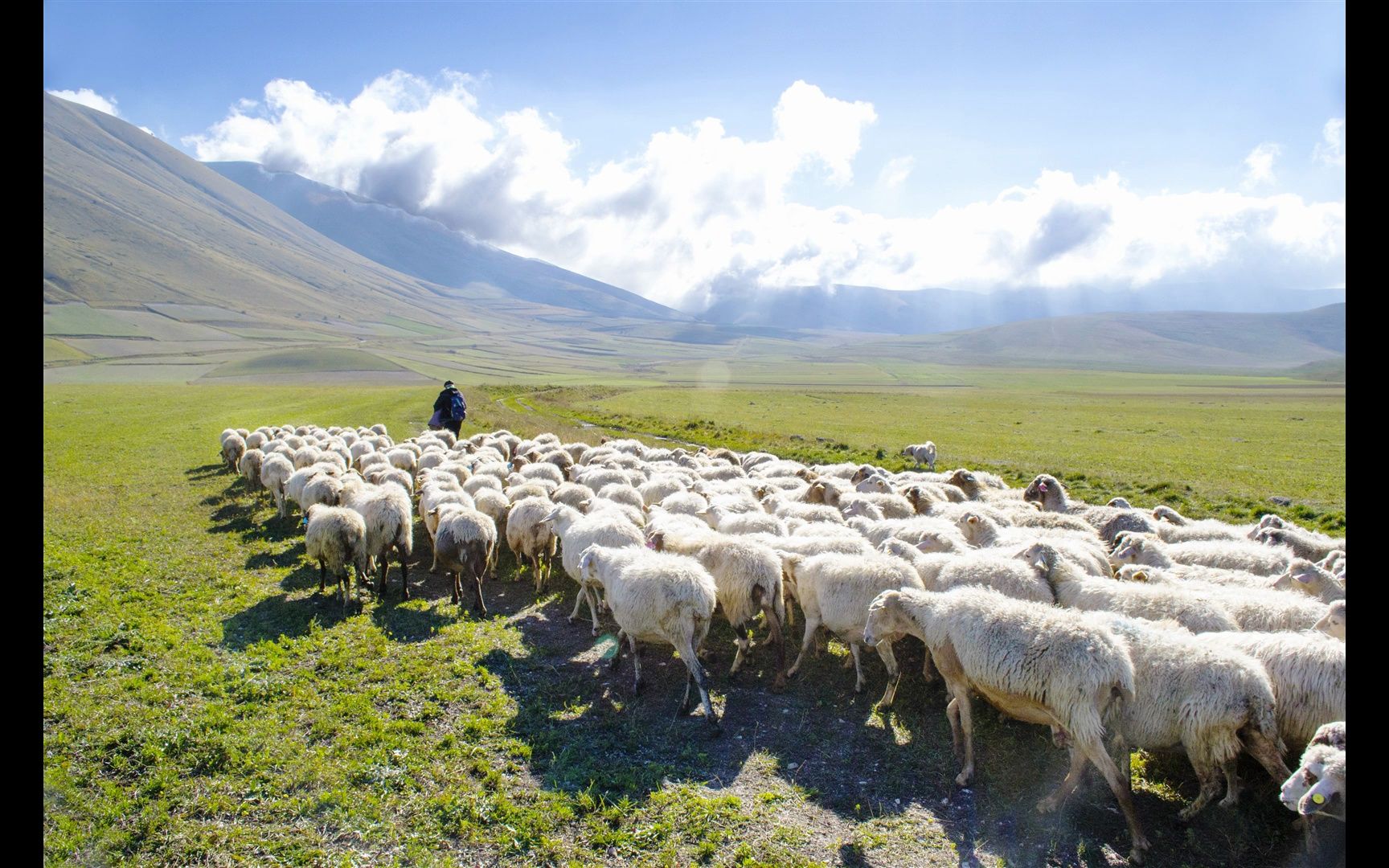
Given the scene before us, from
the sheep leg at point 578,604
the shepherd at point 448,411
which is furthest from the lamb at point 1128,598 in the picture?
the shepherd at point 448,411

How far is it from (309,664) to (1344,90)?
12.9 m

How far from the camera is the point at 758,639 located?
12328 millimetres

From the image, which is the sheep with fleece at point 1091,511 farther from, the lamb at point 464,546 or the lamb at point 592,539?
the lamb at point 464,546

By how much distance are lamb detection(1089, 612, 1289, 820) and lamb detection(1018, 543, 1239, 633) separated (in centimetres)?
184

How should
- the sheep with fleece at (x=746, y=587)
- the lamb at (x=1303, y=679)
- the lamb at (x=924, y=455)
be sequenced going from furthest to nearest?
the lamb at (x=924, y=455), the sheep with fleece at (x=746, y=587), the lamb at (x=1303, y=679)

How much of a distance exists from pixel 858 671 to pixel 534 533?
25.7 ft

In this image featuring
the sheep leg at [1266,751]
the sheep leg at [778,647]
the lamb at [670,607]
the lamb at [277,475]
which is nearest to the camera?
the sheep leg at [1266,751]

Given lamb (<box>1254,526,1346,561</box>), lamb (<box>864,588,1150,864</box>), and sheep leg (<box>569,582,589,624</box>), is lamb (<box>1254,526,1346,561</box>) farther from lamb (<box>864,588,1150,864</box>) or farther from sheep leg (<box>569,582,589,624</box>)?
sheep leg (<box>569,582,589,624</box>)

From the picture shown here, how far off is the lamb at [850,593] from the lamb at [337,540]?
8882 millimetres

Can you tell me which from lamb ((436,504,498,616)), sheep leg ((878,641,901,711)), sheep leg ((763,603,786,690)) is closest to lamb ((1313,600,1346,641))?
sheep leg ((878,641,901,711))

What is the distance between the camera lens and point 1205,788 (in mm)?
7586

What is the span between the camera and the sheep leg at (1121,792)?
283 inches

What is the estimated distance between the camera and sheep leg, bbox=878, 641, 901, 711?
998 centimetres
